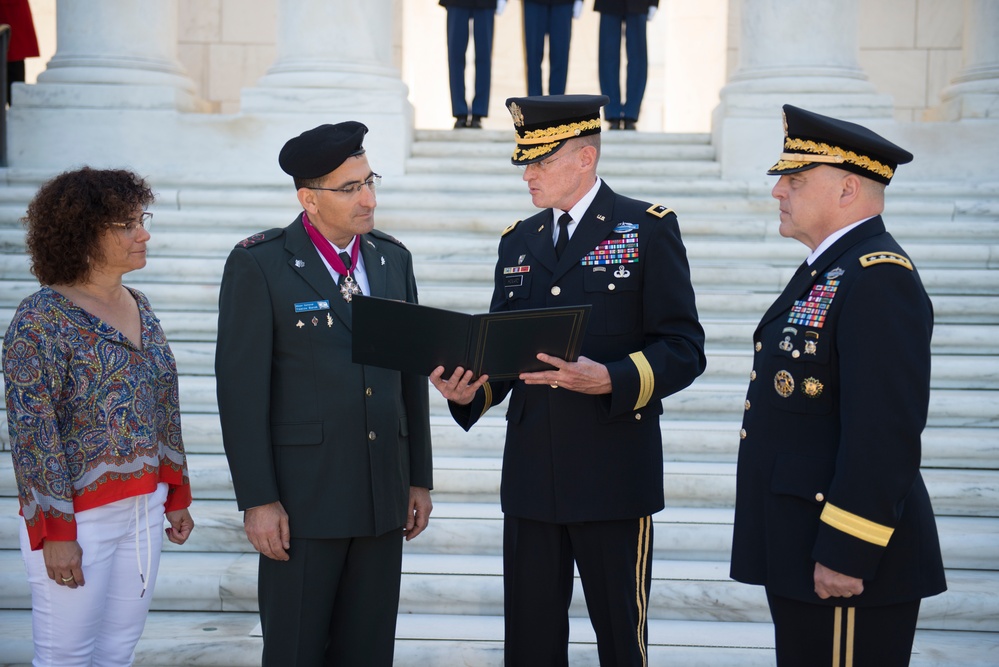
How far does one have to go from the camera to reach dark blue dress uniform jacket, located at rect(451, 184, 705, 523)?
3.16 metres

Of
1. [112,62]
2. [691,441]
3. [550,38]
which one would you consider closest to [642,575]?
[691,441]

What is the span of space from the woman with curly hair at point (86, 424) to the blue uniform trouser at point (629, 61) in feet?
21.4

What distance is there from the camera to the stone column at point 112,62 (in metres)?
7.85

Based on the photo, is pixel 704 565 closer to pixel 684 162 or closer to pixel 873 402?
pixel 873 402

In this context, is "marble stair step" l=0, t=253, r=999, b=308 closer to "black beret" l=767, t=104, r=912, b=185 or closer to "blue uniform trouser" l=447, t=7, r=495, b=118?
"blue uniform trouser" l=447, t=7, r=495, b=118

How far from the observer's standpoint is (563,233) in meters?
3.35

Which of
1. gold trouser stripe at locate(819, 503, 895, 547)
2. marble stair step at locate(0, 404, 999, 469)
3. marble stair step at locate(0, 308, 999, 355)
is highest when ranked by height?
gold trouser stripe at locate(819, 503, 895, 547)

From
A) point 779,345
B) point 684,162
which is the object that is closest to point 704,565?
point 779,345

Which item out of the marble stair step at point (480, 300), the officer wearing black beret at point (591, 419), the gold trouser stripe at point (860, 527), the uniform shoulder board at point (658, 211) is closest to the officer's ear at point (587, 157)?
the officer wearing black beret at point (591, 419)

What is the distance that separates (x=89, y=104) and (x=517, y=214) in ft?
10.6

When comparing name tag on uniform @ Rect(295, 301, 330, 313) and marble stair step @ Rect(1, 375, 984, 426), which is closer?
name tag on uniform @ Rect(295, 301, 330, 313)

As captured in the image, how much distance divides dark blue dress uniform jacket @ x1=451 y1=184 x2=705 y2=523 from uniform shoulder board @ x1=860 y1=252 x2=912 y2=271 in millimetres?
654

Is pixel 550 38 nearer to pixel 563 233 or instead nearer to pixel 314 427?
pixel 563 233

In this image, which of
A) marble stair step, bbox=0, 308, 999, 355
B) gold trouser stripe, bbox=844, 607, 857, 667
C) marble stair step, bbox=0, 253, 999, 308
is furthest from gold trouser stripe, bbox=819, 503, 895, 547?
marble stair step, bbox=0, 253, 999, 308
